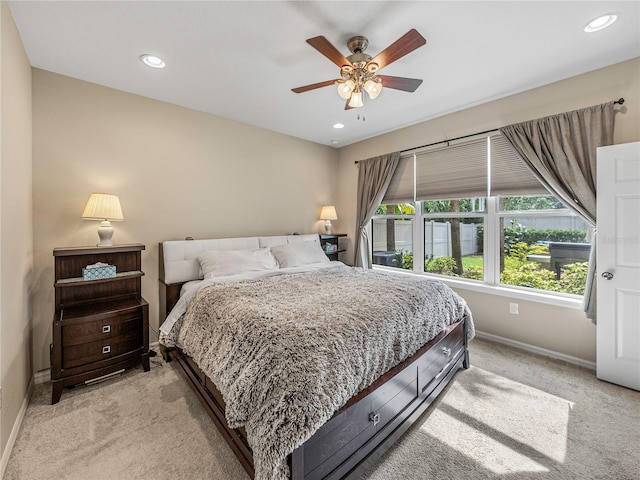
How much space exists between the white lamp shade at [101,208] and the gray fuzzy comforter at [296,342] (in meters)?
1.05

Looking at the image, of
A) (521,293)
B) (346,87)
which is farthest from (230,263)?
(521,293)

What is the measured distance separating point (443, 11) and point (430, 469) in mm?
2789

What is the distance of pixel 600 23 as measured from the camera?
194 cm

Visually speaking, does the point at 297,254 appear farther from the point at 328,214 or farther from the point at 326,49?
the point at 326,49

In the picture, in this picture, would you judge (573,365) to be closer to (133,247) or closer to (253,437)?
(253,437)

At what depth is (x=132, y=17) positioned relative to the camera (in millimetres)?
1852

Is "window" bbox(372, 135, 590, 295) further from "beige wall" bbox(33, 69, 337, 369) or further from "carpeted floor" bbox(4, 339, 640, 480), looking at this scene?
"beige wall" bbox(33, 69, 337, 369)

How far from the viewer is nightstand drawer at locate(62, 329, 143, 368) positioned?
2164 millimetres

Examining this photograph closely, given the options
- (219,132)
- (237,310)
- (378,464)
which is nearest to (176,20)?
(219,132)

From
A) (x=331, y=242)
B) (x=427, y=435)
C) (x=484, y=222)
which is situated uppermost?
(x=484, y=222)

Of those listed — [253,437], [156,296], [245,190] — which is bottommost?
[253,437]

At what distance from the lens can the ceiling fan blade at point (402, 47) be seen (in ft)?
5.33

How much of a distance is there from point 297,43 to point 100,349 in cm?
293

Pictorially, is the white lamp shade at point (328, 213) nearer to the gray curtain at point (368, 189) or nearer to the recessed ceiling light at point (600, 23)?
the gray curtain at point (368, 189)
